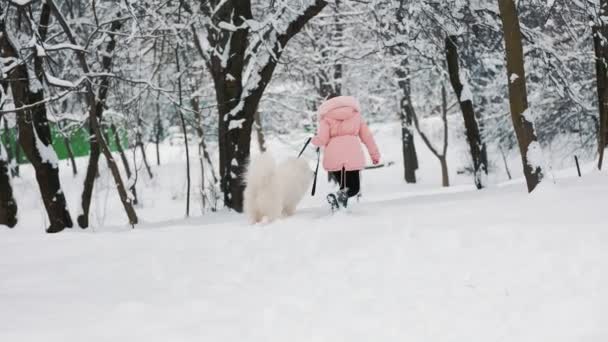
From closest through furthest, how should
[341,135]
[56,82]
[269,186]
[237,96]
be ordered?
[269,186]
[341,135]
[56,82]
[237,96]

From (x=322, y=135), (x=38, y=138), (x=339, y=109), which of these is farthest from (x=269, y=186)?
(x=38, y=138)

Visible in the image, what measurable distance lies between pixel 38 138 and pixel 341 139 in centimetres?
481

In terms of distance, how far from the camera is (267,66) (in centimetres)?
974

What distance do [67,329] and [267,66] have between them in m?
6.88

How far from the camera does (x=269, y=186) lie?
6996mm

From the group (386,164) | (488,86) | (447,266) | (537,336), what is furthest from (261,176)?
(386,164)

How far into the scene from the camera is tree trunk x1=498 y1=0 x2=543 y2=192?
21.8 ft

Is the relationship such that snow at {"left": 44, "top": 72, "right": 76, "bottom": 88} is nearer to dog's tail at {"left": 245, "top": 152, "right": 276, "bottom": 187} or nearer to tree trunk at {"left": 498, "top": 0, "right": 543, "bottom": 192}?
dog's tail at {"left": 245, "top": 152, "right": 276, "bottom": 187}

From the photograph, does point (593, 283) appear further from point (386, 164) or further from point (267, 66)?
point (386, 164)

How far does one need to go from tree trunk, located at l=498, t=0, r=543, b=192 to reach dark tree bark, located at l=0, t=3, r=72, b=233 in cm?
629

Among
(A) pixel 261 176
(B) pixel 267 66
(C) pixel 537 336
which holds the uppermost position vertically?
(B) pixel 267 66

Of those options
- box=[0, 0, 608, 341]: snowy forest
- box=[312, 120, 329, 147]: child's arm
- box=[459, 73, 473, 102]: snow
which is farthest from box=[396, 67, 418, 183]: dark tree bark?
box=[312, 120, 329, 147]: child's arm

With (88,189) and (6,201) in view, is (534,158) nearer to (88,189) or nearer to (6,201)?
(88,189)

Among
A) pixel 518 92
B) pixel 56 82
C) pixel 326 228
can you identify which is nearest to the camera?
pixel 326 228
